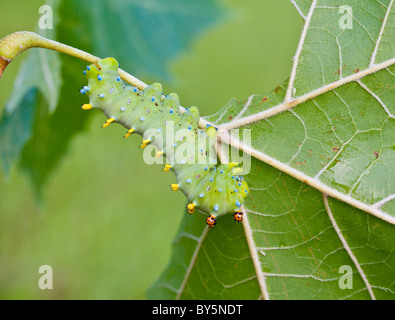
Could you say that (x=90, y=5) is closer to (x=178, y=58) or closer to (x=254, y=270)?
(x=178, y=58)

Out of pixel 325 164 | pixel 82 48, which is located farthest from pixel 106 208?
pixel 325 164

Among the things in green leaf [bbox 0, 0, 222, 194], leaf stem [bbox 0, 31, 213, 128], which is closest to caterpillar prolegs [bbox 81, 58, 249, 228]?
leaf stem [bbox 0, 31, 213, 128]

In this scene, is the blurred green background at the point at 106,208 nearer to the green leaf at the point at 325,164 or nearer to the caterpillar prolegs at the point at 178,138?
the caterpillar prolegs at the point at 178,138

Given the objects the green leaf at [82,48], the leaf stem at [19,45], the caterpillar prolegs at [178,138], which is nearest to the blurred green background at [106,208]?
the green leaf at [82,48]

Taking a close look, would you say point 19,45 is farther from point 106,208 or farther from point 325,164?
point 106,208

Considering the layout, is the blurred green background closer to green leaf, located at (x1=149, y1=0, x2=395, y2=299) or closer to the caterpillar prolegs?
the caterpillar prolegs

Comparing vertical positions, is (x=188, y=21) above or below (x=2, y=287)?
above

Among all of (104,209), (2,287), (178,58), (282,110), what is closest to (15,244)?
(2,287)
